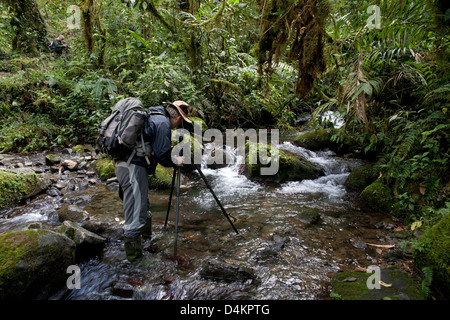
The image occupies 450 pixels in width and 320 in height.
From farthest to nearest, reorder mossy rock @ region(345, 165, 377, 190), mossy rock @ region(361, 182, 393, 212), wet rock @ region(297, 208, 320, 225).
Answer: mossy rock @ region(345, 165, 377, 190) → mossy rock @ region(361, 182, 393, 212) → wet rock @ region(297, 208, 320, 225)

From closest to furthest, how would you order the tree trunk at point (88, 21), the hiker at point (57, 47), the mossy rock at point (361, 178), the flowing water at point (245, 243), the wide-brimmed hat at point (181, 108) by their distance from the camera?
1. the flowing water at point (245, 243)
2. the wide-brimmed hat at point (181, 108)
3. the mossy rock at point (361, 178)
4. the tree trunk at point (88, 21)
5. the hiker at point (57, 47)

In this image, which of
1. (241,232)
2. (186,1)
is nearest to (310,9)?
(241,232)

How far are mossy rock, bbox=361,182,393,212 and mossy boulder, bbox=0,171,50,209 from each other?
24.7 feet

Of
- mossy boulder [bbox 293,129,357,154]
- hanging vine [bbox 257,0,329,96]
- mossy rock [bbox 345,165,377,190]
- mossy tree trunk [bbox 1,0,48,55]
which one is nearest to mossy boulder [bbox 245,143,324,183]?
mossy rock [bbox 345,165,377,190]

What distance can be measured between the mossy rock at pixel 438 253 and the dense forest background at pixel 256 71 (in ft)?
2.99

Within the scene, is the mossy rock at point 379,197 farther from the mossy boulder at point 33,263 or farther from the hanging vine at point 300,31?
the mossy boulder at point 33,263

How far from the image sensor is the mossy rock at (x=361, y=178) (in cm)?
607

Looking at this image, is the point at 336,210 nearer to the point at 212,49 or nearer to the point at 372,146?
the point at 372,146

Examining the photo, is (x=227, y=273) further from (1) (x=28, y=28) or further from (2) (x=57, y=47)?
(1) (x=28, y=28)

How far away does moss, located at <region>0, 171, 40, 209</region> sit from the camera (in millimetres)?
5055

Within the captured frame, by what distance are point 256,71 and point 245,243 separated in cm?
811

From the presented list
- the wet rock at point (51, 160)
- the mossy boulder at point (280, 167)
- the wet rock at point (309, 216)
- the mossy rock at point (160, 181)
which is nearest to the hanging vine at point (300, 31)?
the wet rock at point (309, 216)

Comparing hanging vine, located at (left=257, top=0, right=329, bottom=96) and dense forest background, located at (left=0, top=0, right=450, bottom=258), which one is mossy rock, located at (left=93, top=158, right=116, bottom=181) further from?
hanging vine, located at (left=257, top=0, right=329, bottom=96)

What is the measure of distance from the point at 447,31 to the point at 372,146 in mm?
3207
